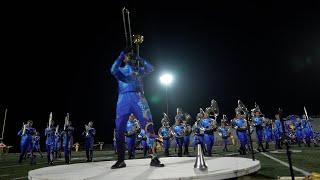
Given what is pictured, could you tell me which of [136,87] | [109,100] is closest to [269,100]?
[109,100]

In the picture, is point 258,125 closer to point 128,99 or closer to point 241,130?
point 241,130

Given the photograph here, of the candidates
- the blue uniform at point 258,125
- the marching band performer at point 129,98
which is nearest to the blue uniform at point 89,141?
the blue uniform at point 258,125

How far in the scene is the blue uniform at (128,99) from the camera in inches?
273

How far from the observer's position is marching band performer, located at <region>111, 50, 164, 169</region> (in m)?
6.91

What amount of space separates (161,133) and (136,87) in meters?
12.2

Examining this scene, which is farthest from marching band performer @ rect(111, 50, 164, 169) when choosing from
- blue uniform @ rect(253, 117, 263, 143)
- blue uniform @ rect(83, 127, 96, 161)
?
blue uniform @ rect(253, 117, 263, 143)

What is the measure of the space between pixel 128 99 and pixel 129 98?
35mm

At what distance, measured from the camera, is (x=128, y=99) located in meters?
6.96

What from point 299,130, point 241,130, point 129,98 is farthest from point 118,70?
point 299,130

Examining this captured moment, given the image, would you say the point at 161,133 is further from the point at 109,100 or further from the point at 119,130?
the point at 109,100

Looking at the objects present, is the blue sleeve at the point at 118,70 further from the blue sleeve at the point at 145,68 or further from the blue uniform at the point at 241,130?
the blue uniform at the point at 241,130

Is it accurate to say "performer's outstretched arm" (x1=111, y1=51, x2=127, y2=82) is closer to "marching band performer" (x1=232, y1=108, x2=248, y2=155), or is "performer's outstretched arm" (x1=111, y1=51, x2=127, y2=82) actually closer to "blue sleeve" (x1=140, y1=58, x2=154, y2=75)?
"blue sleeve" (x1=140, y1=58, x2=154, y2=75)

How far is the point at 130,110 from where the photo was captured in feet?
23.0

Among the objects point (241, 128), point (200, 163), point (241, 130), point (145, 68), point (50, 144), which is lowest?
point (200, 163)
